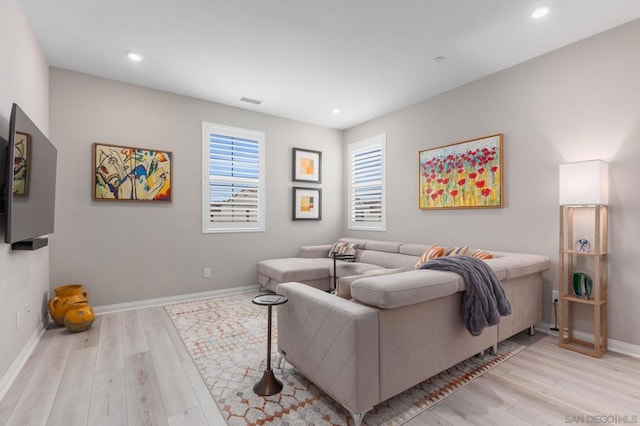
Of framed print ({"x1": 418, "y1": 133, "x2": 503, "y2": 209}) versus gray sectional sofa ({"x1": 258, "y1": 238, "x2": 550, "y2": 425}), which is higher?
Result: framed print ({"x1": 418, "y1": 133, "x2": 503, "y2": 209})

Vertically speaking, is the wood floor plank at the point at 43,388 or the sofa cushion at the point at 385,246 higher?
the sofa cushion at the point at 385,246

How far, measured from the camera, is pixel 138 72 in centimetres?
355

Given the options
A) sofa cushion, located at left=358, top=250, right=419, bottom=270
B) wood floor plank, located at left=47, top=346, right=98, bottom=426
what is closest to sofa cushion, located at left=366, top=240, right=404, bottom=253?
sofa cushion, located at left=358, top=250, right=419, bottom=270

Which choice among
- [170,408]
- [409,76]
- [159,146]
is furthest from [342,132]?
[170,408]

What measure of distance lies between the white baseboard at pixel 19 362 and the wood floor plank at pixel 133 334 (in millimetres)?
663

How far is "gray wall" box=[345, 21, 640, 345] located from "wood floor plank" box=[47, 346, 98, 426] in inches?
152

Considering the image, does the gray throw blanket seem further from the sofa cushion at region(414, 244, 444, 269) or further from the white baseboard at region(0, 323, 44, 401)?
the white baseboard at region(0, 323, 44, 401)

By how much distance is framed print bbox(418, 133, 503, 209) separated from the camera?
352 centimetres

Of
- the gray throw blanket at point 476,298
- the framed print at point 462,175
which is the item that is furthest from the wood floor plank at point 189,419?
the framed print at point 462,175

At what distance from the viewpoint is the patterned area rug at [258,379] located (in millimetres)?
1784

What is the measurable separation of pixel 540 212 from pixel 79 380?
423cm

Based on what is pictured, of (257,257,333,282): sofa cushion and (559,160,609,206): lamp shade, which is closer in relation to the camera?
(559,160,609,206): lamp shade

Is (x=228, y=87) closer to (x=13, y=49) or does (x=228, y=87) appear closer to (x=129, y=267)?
(x=13, y=49)

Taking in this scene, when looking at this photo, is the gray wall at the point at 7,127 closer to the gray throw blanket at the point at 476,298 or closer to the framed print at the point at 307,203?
the gray throw blanket at the point at 476,298
